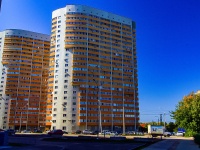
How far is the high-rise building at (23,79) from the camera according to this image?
11925 centimetres

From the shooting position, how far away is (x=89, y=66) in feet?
355

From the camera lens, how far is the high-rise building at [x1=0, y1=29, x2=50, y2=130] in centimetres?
11925

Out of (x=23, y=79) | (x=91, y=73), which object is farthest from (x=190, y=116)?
(x=23, y=79)

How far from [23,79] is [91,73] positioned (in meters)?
39.9

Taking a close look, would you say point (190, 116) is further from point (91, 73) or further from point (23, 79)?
point (23, 79)

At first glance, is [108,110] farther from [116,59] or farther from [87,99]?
[116,59]

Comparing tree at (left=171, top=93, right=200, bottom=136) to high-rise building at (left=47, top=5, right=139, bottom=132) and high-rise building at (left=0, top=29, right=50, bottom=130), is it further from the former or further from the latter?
high-rise building at (left=0, top=29, right=50, bottom=130)

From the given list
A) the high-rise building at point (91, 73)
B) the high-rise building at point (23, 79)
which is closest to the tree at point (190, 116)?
the high-rise building at point (91, 73)

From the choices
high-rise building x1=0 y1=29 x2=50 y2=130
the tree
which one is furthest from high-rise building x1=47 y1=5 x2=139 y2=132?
the tree

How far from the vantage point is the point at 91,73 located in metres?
108

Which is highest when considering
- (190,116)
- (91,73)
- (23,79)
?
(91,73)

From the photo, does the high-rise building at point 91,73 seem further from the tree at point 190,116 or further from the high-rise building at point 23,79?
the tree at point 190,116

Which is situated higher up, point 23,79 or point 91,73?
point 91,73

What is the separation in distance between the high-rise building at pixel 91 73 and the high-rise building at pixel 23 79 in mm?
15700
